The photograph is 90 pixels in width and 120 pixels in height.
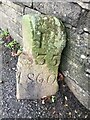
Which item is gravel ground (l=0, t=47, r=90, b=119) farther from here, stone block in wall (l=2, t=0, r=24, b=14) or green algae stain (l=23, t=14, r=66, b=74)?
stone block in wall (l=2, t=0, r=24, b=14)

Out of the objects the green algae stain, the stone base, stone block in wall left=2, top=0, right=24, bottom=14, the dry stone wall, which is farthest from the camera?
stone block in wall left=2, top=0, right=24, bottom=14

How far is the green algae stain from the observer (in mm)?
2693

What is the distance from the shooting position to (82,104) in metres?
2.78

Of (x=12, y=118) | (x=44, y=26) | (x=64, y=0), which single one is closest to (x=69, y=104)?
(x=12, y=118)

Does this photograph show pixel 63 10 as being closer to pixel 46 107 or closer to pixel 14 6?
pixel 46 107

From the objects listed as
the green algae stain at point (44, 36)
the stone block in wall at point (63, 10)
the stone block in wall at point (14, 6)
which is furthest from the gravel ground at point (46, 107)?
the stone block in wall at point (14, 6)

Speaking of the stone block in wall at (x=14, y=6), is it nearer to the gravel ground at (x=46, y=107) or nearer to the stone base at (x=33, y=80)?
the stone base at (x=33, y=80)

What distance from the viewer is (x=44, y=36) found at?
272cm

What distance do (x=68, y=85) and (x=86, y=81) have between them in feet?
1.11

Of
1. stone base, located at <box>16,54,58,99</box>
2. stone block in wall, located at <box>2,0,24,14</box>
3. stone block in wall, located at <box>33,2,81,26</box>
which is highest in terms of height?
stone block in wall, located at <box>33,2,81,26</box>

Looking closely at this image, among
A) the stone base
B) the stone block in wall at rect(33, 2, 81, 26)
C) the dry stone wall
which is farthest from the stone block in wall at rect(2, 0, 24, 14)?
the stone base

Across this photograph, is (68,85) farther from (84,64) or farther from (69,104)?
(84,64)

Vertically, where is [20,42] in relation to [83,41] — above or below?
below

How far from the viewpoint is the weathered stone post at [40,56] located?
8.86ft
